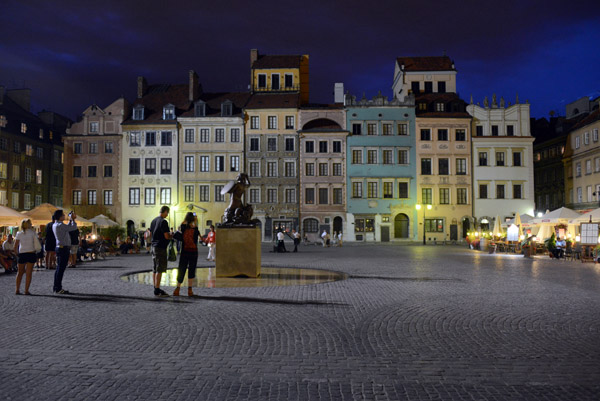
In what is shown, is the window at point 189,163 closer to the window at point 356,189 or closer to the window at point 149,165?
the window at point 149,165

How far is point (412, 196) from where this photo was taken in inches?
2115

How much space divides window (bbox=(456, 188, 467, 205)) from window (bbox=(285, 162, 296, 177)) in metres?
16.7

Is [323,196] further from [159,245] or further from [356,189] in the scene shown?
[159,245]

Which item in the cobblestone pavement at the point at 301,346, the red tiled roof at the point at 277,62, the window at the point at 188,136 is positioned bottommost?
the cobblestone pavement at the point at 301,346

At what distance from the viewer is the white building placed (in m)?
53.8

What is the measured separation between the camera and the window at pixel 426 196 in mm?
53719

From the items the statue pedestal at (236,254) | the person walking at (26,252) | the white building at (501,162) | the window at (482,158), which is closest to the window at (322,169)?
the white building at (501,162)

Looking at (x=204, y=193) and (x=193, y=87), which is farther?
(x=193, y=87)

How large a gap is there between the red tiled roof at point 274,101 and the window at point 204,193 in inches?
361

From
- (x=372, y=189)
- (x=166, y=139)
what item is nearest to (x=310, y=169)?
(x=372, y=189)

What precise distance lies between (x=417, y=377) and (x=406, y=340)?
1601 millimetres

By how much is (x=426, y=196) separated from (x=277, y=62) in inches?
844

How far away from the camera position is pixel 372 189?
5384 centimetres

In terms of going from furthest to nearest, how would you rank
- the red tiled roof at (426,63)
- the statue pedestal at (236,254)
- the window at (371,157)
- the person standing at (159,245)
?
1. the red tiled roof at (426,63)
2. the window at (371,157)
3. the statue pedestal at (236,254)
4. the person standing at (159,245)
